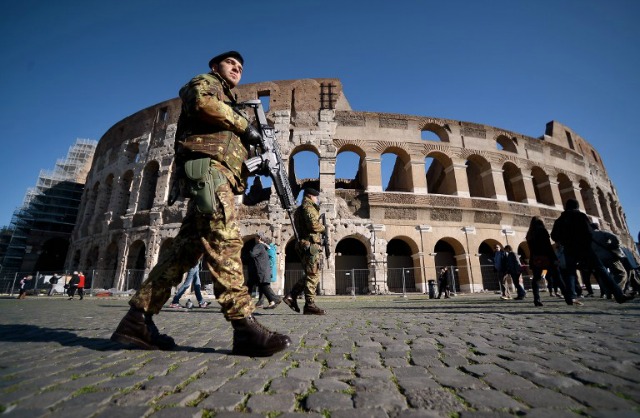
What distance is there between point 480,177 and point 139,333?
20.0 m

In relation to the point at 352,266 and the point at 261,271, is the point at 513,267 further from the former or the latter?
the point at 352,266

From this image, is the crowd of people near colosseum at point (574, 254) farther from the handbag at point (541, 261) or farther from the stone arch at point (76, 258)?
the stone arch at point (76, 258)

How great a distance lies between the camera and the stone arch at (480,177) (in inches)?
678

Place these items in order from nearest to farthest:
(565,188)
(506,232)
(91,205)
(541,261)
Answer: (541,261)
(506,232)
(565,188)
(91,205)

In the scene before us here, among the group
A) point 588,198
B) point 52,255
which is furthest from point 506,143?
point 52,255

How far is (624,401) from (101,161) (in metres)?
27.7

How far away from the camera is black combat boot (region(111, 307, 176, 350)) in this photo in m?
2.09

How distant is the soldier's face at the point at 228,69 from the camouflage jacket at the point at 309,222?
2628 mm

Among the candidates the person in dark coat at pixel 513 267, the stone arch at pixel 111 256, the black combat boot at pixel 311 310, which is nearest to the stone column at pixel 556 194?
the person in dark coat at pixel 513 267

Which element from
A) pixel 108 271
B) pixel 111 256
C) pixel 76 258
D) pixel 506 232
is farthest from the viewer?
pixel 76 258

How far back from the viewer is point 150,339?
2.12 metres

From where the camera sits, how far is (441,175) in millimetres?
18938

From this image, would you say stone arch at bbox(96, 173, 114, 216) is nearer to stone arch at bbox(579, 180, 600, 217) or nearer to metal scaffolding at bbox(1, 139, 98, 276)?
metal scaffolding at bbox(1, 139, 98, 276)

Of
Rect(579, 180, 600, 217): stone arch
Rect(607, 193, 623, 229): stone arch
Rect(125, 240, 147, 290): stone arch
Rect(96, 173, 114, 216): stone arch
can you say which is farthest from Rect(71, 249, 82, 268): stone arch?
Rect(607, 193, 623, 229): stone arch
